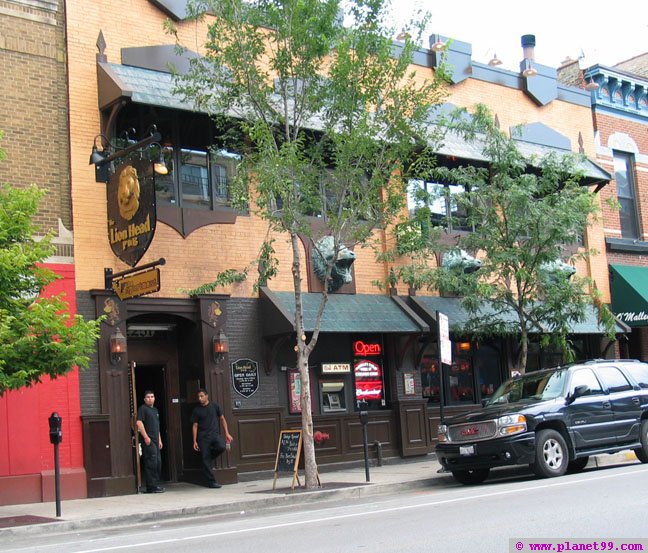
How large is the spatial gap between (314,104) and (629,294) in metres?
12.5

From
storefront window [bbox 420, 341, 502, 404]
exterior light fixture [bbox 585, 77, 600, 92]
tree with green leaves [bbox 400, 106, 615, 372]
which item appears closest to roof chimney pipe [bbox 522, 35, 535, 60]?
exterior light fixture [bbox 585, 77, 600, 92]

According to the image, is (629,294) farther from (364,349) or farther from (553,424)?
(553,424)

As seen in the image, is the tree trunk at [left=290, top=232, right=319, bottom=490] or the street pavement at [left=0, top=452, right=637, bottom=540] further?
the tree trunk at [left=290, top=232, right=319, bottom=490]

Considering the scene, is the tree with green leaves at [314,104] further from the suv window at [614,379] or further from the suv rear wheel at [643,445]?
the suv rear wheel at [643,445]

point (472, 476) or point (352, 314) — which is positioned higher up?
point (352, 314)

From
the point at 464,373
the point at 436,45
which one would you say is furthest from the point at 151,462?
the point at 436,45

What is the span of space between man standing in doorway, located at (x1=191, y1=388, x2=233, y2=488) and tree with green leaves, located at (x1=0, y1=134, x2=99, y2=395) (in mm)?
3673

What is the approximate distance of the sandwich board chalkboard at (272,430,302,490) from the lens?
1445 cm

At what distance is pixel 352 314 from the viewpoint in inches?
717

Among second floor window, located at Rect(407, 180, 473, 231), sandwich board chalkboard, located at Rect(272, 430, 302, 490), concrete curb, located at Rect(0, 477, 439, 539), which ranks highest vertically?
second floor window, located at Rect(407, 180, 473, 231)

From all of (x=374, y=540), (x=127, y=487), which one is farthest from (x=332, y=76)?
(x=374, y=540)

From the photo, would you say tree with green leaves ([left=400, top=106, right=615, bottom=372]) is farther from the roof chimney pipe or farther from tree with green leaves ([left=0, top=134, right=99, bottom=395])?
tree with green leaves ([left=0, top=134, right=99, bottom=395])

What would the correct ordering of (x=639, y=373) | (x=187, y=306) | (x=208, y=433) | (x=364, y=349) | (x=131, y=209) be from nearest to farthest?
(x=131, y=209) < (x=208, y=433) < (x=639, y=373) < (x=187, y=306) < (x=364, y=349)

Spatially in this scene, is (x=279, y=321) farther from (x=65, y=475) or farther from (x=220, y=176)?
(x=65, y=475)
